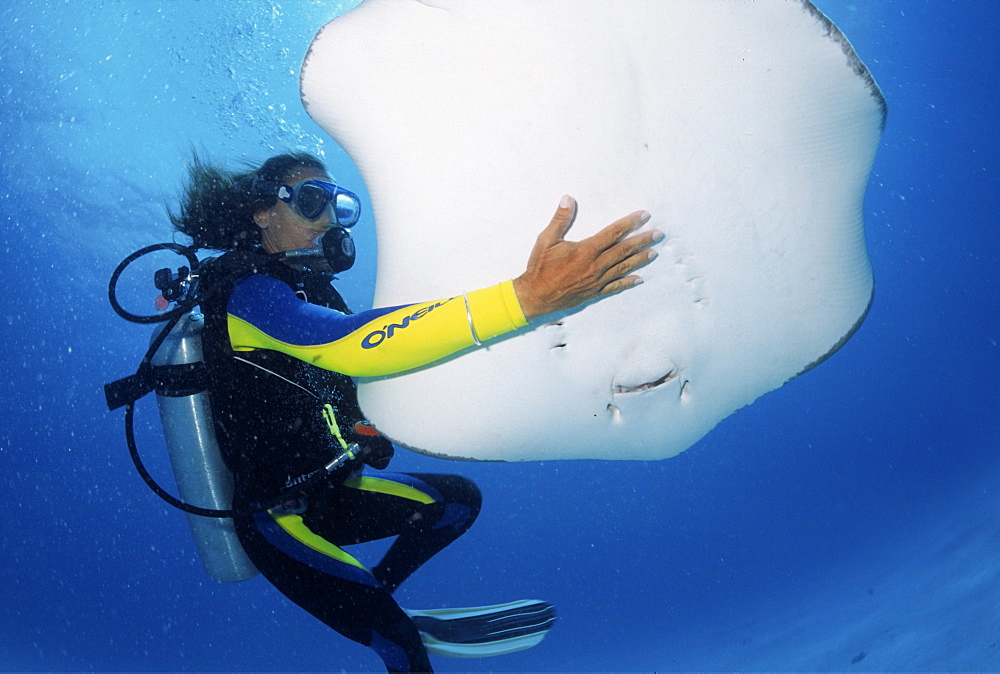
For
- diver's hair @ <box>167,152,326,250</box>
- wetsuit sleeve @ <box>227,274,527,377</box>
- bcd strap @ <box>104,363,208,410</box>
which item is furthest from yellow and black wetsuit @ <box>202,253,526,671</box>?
diver's hair @ <box>167,152,326,250</box>

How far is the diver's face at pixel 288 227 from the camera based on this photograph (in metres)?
2.26

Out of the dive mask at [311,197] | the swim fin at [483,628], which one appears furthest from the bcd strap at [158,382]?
the swim fin at [483,628]

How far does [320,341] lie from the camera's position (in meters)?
1.64

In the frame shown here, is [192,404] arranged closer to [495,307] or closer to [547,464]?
[495,307]

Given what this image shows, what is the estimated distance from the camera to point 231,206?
226cm

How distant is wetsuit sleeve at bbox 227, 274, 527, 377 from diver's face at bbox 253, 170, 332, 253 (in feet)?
1.54

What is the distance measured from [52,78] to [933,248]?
92.3ft

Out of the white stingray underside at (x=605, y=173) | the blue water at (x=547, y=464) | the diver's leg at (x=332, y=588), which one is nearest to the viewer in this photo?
the white stingray underside at (x=605, y=173)

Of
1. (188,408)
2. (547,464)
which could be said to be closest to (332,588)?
(188,408)

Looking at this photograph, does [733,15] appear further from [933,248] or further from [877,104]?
[933,248]

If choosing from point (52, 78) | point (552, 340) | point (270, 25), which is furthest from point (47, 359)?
point (552, 340)

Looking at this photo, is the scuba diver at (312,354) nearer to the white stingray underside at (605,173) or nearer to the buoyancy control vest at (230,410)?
the buoyancy control vest at (230,410)

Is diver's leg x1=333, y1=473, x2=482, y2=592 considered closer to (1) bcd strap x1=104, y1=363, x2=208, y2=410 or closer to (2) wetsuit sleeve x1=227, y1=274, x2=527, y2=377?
(1) bcd strap x1=104, y1=363, x2=208, y2=410

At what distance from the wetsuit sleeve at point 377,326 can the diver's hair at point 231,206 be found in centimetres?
56
